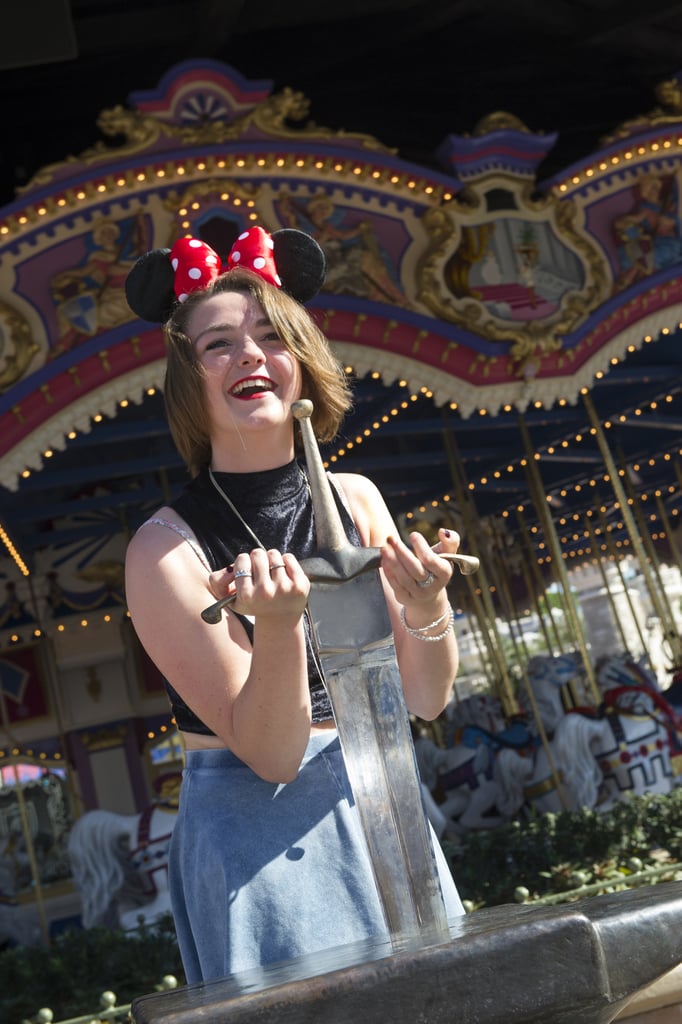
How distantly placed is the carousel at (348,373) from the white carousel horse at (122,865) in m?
0.02

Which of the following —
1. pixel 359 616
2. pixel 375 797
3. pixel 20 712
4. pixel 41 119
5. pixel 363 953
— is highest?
pixel 41 119

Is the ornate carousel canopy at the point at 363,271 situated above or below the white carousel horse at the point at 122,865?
above

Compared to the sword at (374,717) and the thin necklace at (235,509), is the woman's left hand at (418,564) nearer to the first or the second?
the sword at (374,717)

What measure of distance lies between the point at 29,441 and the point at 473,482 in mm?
4887

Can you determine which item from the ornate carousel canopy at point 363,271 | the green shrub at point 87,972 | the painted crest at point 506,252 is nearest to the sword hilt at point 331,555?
the ornate carousel canopy at point 363,271

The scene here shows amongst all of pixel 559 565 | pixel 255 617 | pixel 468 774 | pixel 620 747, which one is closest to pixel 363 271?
pixel 559 565

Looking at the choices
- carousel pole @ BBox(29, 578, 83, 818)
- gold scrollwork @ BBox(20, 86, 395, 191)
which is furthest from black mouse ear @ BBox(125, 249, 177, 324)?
carousel pole @ BBox(29, 578, 83, 818)

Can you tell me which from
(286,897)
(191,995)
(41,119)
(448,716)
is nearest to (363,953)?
(191,995)

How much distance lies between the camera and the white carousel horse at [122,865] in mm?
6293

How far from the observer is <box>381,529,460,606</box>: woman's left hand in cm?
128

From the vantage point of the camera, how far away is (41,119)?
8.22 metres

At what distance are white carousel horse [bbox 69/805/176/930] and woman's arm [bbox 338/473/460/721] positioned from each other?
16.5 ft

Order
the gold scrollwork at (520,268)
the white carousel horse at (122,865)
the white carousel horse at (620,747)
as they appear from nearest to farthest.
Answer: the gold scrollwork at (520,268) < the white carousel horse at (122,865) < the white carousel horse at (620,747)

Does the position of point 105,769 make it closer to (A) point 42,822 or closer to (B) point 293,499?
(A) point 42,822
